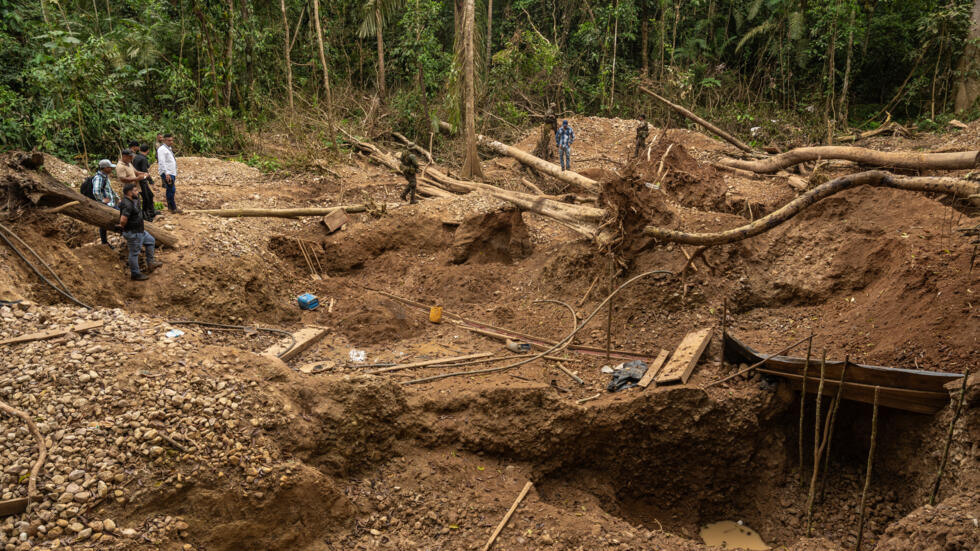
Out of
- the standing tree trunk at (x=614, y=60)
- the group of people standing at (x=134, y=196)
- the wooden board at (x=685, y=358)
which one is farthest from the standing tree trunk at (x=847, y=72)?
the group of people standing at (x=134, y=196)

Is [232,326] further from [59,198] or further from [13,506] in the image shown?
[13,506]

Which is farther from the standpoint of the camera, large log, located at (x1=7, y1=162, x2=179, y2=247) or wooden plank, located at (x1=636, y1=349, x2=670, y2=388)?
large log, located at (x1=7, y1=162, x2=179, y2=247)

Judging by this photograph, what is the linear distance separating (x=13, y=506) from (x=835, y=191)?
22.8 feet

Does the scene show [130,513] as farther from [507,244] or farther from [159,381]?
[507,244]

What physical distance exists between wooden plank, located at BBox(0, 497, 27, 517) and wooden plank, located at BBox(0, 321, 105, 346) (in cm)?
173

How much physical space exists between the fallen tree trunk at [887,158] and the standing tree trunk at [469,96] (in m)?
5.42

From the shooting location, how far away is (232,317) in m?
7.32

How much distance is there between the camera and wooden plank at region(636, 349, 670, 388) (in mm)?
5917

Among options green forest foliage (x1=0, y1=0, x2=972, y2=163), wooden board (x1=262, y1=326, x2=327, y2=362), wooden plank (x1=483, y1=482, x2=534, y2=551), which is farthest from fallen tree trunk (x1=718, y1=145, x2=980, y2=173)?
wooden board (x1=262, y1=326, x2=327, y2=362)

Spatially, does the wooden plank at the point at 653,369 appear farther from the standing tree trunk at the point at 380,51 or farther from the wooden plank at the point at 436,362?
the standing tree trunk at the point at 380,51

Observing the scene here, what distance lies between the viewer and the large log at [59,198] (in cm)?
A: 653

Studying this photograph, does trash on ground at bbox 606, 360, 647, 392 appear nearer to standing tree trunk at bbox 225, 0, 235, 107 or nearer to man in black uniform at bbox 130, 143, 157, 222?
man in black uniform at bbox 130, 143, 157, 222

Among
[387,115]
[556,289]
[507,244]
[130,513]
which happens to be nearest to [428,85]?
[387,115]

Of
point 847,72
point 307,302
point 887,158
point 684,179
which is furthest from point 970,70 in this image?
point 307,302
